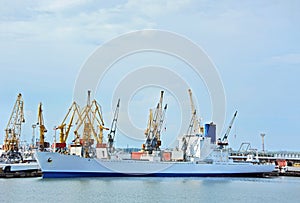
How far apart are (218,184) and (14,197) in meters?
30.1

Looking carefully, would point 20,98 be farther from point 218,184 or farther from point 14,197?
point 14,197

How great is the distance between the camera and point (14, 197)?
4762 centimetres

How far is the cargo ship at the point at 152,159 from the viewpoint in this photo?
72.6 m

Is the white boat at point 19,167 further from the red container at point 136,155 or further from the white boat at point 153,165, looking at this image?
the red container at point 136,155

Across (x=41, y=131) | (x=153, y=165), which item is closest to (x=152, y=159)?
(x=153, y=165)

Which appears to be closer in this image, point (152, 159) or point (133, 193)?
point (133, 193)

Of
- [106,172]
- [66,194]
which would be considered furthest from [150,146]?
[66,194]

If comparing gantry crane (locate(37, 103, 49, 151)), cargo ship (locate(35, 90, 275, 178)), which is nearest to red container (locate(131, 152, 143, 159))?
cargo ship (locate(35, 90, 275, 178))

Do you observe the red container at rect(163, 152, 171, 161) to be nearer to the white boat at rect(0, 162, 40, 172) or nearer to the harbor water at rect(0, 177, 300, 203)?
the harbor water at rect(0, 177, 300, 203)

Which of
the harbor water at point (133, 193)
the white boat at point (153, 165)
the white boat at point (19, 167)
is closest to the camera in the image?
the harbor water at point (133, 193)

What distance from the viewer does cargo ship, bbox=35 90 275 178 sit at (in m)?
72.6

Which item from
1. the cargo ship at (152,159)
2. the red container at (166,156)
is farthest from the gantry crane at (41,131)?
the red container at (166,156)

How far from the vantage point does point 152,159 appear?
3243 inches

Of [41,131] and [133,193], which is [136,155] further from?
[133,193]
